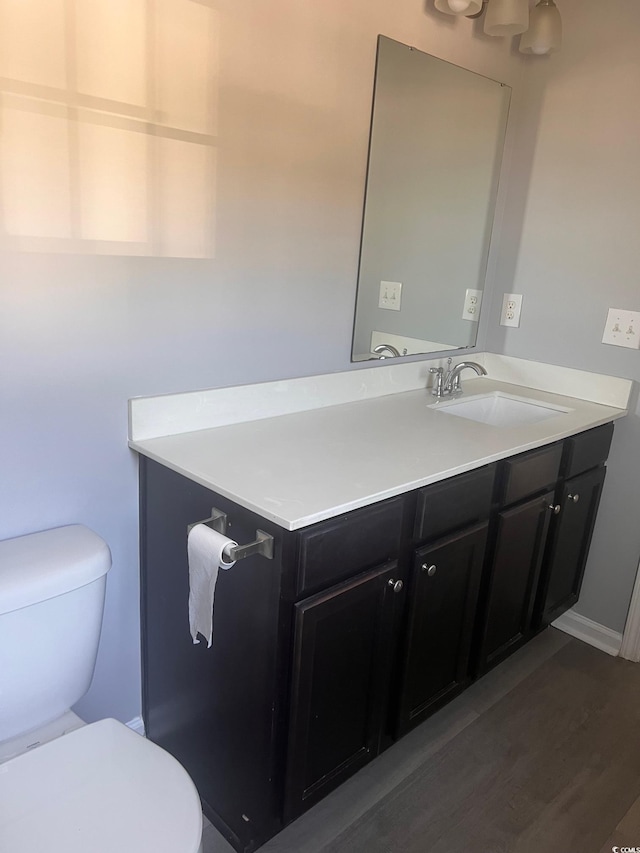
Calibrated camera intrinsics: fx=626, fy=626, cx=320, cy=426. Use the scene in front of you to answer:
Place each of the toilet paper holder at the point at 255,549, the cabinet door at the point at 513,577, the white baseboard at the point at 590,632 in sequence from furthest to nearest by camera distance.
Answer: the white baseboard at the point at 590,632 → the cabinet door at the point at 513,577 → the toilet paper holder at the point at 255,549

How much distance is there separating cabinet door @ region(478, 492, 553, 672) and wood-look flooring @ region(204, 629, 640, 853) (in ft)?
0.61

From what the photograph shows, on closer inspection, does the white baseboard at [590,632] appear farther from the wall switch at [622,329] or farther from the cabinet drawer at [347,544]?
the cabinet drawer at [347,544]

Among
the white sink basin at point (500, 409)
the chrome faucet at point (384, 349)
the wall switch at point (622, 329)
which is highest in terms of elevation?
the wall switch at point (622, 329)

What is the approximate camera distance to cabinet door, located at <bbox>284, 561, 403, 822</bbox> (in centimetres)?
131

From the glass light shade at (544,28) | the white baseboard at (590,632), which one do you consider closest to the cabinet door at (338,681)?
the white baseboard at (590,632)

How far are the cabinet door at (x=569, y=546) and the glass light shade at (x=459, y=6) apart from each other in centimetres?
147

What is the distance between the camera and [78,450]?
1437 mm

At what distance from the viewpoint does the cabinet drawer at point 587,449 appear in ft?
6.50

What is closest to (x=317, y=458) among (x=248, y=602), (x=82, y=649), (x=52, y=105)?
(x=248, y=602)

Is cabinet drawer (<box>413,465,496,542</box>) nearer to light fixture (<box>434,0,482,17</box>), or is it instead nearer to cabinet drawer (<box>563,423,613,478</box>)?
cabinet drawer (<box>563,423,613,478</box>)

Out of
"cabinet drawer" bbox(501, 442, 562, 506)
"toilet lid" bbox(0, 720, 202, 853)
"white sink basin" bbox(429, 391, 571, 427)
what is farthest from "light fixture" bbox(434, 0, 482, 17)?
"toilet lid" bbox(0, 720, 202, 853)

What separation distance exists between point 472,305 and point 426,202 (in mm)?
468

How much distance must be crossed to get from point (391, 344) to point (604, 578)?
3.89 ft

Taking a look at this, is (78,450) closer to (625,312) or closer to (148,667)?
(148,667)
